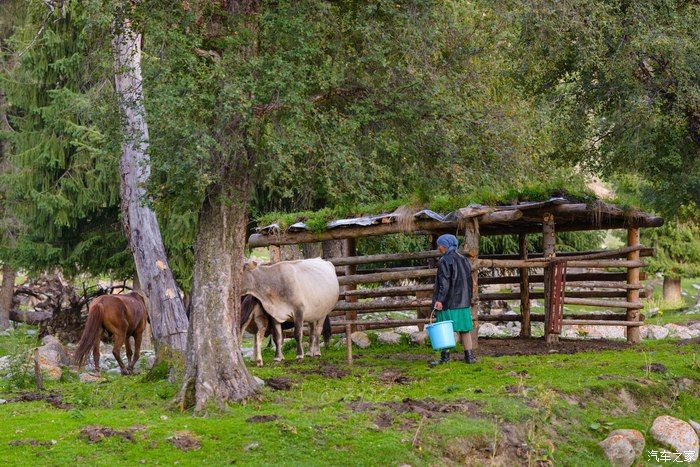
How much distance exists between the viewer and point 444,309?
49.5 ft

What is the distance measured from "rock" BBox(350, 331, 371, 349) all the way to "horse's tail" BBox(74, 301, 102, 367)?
5187 mm

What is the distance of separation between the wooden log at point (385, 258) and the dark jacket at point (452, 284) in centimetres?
273

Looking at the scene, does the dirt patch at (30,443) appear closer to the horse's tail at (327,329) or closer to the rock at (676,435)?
the rock at (676,435)

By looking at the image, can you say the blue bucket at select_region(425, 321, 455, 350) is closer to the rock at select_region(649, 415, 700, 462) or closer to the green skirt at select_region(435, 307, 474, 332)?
the green skirt at select_region(435, 307, 474, 332)

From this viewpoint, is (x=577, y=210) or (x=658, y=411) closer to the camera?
(x=658, y=411)

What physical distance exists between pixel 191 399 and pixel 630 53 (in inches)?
359

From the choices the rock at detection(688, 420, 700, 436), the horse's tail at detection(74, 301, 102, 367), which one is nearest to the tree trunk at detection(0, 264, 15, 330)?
the horse's tail at detection(74, 301, 102, 367)

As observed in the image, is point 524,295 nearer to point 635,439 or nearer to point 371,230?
point 371,230

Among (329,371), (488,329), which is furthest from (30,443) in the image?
(488,329)

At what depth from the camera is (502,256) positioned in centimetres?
2144

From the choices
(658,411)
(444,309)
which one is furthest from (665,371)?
(444,309)

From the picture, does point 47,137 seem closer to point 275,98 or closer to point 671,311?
point 275,98

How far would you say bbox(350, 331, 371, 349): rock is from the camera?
19000 millimetres

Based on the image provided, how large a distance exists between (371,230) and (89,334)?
5.49m
